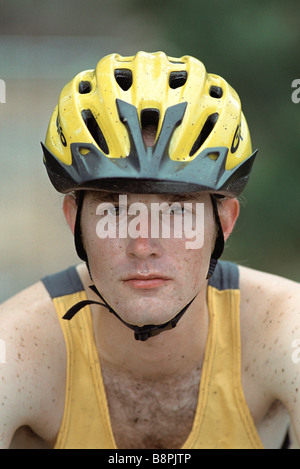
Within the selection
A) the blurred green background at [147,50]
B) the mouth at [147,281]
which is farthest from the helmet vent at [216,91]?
the blurred green background at [147,50]

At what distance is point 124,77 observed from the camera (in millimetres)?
3436

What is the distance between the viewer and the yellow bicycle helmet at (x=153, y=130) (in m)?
2.99

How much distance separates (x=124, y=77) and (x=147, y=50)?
18.2ft

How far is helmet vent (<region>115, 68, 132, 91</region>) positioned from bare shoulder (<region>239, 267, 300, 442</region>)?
1349 millimetres

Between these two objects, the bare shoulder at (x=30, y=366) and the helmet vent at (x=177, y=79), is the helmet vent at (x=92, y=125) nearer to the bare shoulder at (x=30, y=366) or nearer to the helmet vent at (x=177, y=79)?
the helmet vent at (x=177, y=79)

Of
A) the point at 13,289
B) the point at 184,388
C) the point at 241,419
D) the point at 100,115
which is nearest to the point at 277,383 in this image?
the point at 241,419

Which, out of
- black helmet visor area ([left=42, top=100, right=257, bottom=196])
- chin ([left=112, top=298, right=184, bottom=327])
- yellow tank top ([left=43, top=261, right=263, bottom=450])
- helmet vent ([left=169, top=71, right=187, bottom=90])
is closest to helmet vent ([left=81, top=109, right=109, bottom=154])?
black helmet visor area ([left=42, top=100, right=257, bottom=196])

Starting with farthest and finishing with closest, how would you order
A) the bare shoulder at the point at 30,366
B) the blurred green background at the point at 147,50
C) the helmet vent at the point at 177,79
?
the blurred green background at the point at 147,50
the helmet vent at the point at 177,79
the bare shoulder at the point at 30,366

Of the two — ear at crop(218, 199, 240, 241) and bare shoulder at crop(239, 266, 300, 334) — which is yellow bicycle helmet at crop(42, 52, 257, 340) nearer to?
ear at crop(218, 199, 240, 241)

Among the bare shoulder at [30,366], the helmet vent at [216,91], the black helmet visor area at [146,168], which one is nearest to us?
the black helmet visor area at [146,168]

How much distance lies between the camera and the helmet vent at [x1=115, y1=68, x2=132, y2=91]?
11.2 ft

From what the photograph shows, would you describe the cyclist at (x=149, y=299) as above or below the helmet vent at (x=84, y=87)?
below

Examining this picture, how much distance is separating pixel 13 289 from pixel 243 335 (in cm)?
550

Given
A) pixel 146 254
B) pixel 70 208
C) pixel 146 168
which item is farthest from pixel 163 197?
pixel 70 208
